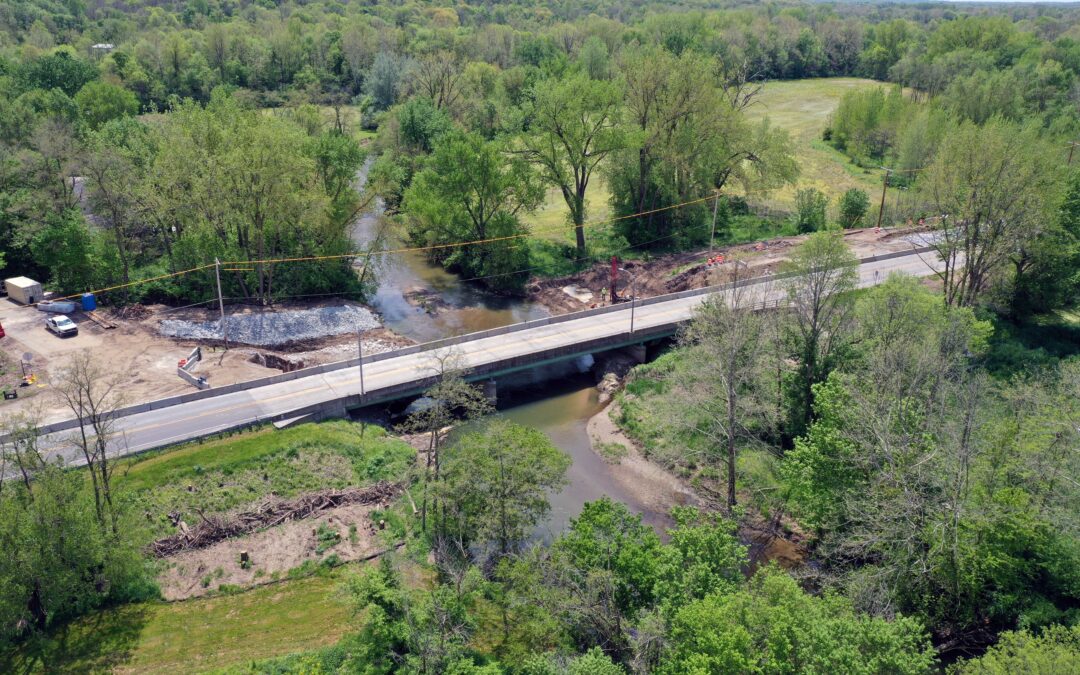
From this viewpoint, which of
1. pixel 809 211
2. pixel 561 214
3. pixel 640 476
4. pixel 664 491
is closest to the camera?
pixel 664 491

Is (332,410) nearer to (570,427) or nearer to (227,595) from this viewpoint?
(227,595)

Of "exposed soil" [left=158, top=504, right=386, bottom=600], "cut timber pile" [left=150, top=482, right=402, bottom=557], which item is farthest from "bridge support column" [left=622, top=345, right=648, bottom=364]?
"exposed soil" [left=158, top=504, right=386, bottom=600]

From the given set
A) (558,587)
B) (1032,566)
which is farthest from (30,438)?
(1032,566)

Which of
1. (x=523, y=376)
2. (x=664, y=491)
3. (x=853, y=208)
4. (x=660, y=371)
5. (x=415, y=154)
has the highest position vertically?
(x=415, y=154)

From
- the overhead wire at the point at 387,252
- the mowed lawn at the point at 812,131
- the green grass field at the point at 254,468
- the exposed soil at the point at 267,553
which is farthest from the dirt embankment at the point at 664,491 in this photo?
the mowed lawn at the point at 812,131

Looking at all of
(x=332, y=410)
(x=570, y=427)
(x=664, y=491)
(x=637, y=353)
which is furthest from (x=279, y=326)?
(x=664, y=491)
